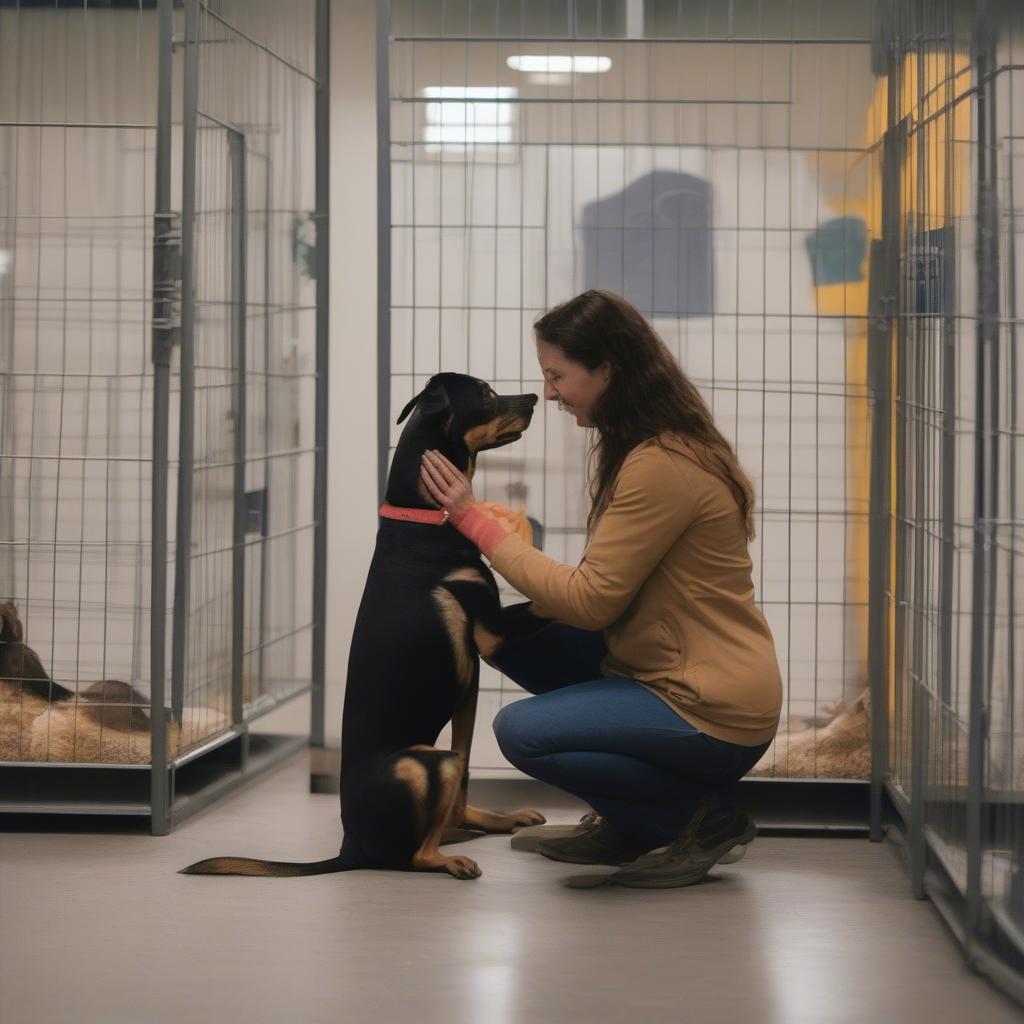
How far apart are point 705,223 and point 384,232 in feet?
2.39

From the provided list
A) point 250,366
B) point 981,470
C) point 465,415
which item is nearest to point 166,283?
point 250,366

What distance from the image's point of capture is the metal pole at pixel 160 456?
316 centimetres

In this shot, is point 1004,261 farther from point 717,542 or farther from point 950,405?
point 717,542

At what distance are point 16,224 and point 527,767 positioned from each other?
1669 millimetres

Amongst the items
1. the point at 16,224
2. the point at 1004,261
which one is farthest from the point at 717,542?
the point at 16,224

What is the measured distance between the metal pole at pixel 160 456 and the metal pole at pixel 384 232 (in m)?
0.47

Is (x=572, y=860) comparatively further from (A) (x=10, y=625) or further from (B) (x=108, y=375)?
(B) (x=108, y=375)

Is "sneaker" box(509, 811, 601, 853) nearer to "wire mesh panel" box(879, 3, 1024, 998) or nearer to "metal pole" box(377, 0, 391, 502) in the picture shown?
"wire mesh panel" box(879, 3, 1024, 998)

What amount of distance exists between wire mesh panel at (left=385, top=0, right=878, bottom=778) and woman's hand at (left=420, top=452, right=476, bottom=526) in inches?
21.8

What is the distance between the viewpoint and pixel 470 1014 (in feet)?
7.17

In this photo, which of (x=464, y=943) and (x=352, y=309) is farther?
(x=352, y=309)

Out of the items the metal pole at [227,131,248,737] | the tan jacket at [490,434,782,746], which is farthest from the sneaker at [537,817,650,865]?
the metal pole at [227,131,248,737]

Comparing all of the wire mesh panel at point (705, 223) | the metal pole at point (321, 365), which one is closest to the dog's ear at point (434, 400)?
the wire mesh panel at point (705, 223)

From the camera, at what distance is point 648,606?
2.86 m
